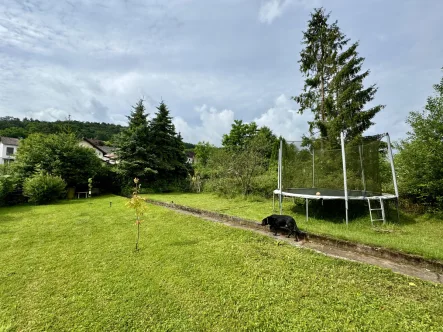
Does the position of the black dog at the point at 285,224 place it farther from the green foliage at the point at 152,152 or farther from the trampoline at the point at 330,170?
the green foliage at the point at 152,152

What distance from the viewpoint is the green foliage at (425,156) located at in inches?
229

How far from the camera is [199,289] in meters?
2.72

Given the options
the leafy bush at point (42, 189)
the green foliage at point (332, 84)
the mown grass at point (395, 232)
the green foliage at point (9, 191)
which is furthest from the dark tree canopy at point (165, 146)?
the mown grass at point (395, 232)

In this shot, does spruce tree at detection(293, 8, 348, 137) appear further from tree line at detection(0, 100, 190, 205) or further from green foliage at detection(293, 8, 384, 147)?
tree line at detection(0, 100, 190, 205)

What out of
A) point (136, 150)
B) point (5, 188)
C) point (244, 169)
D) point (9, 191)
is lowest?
point (9, 191)

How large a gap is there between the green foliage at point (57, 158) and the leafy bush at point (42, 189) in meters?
1.84

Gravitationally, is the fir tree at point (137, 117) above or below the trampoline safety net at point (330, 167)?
above

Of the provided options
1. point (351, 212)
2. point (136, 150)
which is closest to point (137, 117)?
point (136, 150)

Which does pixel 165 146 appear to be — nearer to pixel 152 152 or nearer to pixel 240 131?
pixel 152 152

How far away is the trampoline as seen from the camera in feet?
21.1

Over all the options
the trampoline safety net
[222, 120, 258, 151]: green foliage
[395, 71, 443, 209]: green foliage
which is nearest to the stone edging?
the trampoline safety net

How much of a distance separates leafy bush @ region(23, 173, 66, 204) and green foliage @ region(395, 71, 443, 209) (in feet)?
48.0

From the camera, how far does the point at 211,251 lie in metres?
3.99

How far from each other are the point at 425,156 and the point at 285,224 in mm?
4892
